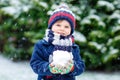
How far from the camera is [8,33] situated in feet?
27.7

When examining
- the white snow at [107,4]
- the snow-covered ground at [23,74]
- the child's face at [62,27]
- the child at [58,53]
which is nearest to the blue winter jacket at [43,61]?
the child at [58,53]

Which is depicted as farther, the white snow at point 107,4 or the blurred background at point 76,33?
the white snow at point 107,4

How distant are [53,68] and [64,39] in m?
0.25

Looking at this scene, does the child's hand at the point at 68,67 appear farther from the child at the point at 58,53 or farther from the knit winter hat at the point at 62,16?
the knit winter hat at the point at 62,16

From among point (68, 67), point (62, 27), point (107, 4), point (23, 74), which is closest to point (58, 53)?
point (68, 67)

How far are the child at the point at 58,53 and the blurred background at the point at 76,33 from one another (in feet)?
12.4

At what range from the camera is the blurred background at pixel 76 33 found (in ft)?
24.3

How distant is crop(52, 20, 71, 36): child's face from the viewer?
10.8 ft

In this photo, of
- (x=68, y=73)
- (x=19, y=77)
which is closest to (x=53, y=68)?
(x=68, y=73)

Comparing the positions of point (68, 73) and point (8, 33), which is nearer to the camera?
point (68, 73)

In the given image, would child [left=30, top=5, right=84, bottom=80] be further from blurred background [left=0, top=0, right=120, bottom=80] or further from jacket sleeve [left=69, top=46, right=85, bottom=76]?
blurred background [left=0, top=0, right=120, bottom=80]

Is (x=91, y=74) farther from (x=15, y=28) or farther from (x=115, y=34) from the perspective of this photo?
(x=15, y=28)

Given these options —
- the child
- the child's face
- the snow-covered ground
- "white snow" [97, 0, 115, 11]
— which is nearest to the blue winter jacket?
the child

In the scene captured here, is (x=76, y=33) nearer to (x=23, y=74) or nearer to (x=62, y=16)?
(x=23, y=74)
